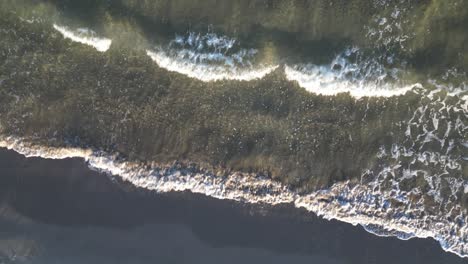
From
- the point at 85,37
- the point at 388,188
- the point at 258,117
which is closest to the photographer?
the point at 258,117

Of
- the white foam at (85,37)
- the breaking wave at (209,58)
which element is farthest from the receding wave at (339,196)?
the white foam at (85,37)

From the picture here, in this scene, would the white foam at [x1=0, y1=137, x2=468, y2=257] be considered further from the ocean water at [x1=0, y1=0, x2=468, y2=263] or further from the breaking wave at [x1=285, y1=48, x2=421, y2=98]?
the breaking wave at [x1=285, y1=48, x2=421, y2=98]

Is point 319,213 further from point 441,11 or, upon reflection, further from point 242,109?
point 441,11

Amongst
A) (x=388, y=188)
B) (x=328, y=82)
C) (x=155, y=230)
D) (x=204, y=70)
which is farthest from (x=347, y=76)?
(x=155, y=230)

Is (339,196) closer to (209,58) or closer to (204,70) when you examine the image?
(204,70)

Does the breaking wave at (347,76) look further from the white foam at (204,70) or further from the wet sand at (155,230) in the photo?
the wet sand at (155,230)

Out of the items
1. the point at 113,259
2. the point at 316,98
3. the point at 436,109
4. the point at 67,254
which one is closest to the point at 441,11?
the point at 436,109
